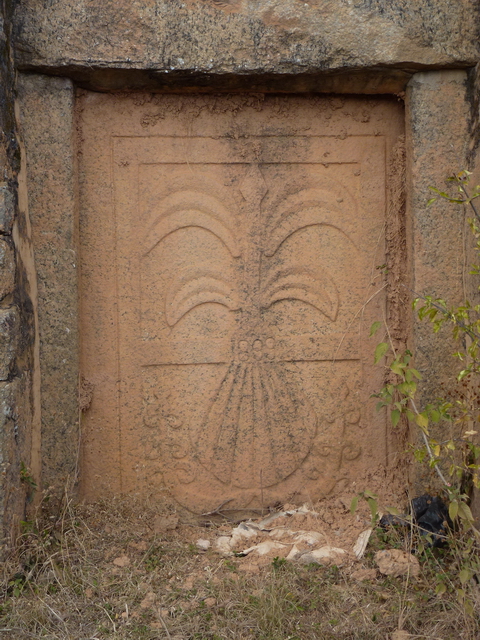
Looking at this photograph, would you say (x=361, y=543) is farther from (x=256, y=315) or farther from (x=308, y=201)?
(x=308, y=201)

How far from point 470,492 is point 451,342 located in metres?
0.59

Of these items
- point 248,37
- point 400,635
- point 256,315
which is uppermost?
point 248,37

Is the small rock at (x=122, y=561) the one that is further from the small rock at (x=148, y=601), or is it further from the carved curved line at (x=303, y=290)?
the carved curved line at (x=303, y=290)

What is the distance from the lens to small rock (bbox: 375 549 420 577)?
232cm

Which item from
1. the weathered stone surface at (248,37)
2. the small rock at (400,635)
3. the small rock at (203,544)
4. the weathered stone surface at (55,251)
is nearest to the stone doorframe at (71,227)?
the weathered stone surface at (55,251)

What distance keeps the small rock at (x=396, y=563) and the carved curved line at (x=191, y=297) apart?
3.85 feet

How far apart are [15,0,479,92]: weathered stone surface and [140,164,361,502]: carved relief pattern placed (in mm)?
492

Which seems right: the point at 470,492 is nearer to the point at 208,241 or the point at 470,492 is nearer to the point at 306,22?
the point at 208,241

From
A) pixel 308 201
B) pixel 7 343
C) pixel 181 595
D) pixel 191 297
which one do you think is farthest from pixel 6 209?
pixel 181 595

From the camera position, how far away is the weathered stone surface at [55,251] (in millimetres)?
2539

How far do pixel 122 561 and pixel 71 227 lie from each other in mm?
1290

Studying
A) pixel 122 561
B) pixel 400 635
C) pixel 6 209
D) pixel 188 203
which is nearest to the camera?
pixel 400 635

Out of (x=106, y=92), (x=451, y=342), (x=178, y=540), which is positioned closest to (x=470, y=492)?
(x=451, y=342)

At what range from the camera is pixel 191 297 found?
281 centimetres
